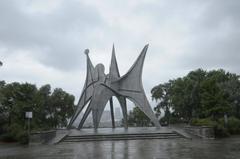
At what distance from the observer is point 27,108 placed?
27.7 metres

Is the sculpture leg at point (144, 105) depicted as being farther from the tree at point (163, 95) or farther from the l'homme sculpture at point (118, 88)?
the tree at point (163, 95)

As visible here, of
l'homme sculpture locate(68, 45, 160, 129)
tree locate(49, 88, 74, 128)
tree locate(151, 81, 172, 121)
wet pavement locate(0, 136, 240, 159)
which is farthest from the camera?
tree locate(151, 81, 172, 121)

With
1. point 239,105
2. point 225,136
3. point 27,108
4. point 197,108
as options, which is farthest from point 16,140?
point 239,105

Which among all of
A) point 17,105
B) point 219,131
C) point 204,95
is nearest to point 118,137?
point 219,131

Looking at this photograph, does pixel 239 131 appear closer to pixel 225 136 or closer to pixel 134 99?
pixel 225 136

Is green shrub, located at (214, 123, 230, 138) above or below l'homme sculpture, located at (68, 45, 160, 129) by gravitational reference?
below

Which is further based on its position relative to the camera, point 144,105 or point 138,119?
point 138,119

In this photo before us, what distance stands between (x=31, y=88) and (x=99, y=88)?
7.10m

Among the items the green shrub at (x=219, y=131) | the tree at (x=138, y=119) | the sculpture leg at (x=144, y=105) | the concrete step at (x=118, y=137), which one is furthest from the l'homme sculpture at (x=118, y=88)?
the tree at (x=138, y=119)

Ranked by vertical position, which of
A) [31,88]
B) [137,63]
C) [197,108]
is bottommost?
[197,108]

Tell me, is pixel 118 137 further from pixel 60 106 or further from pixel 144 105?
pixel 60 106

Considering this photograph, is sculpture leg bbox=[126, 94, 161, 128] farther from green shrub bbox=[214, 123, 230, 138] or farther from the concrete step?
green shrub bbox=[214, 123, 230, 138]

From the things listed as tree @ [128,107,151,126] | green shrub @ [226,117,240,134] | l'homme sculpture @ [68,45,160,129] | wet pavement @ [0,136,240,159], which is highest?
l'homme sculpture @ [68,45,160,129]

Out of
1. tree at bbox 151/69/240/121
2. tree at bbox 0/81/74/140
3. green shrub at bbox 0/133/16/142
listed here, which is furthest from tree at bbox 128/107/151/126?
green shrub at bbox 0/133/16/142
